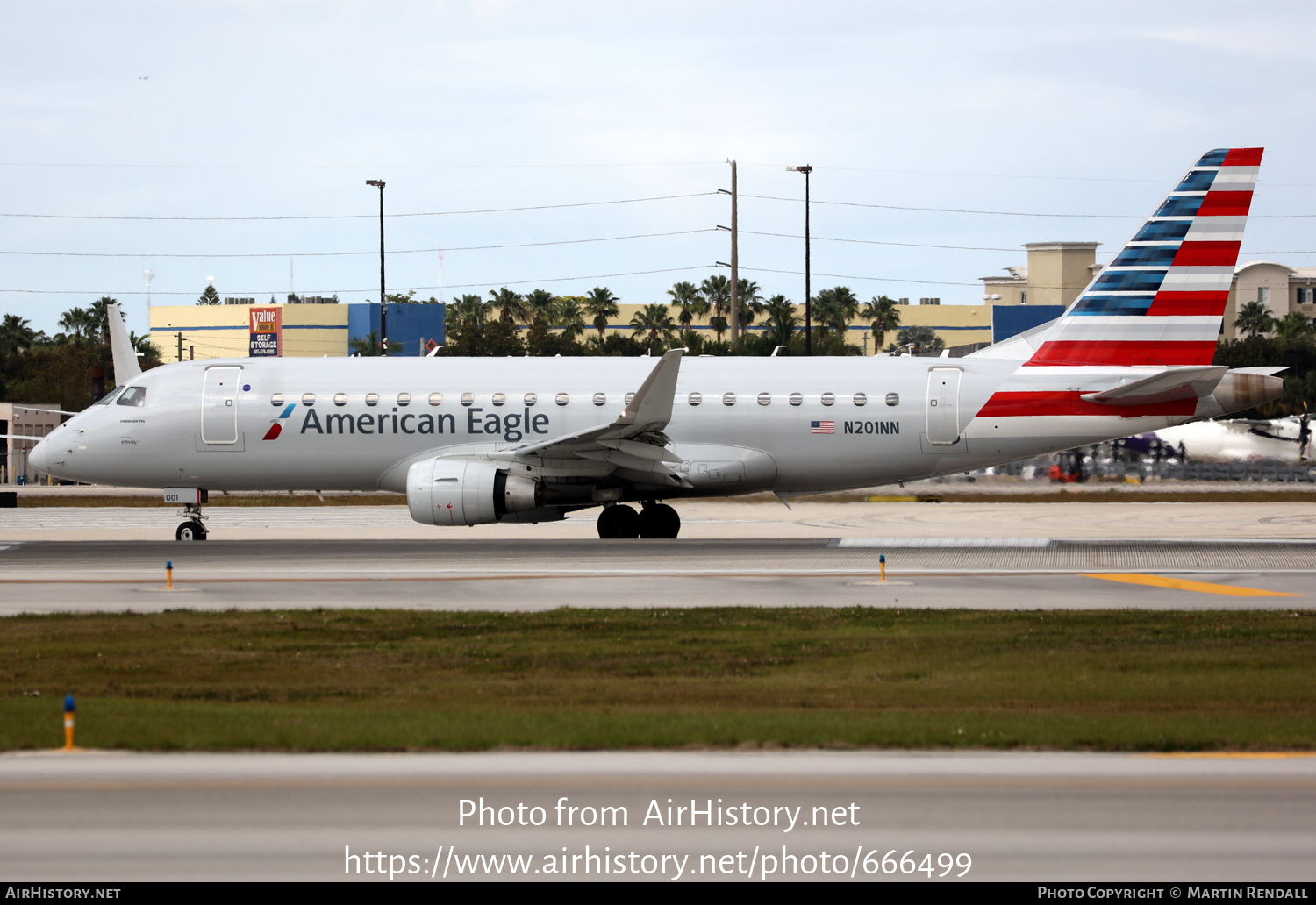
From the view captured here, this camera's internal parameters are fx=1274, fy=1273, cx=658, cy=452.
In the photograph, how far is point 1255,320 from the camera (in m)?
119

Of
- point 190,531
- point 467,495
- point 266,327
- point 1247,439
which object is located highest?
point 266,327

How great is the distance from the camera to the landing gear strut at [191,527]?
94.2 ft

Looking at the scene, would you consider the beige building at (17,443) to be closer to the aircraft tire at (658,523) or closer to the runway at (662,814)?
the aircraft tire at (658,523)

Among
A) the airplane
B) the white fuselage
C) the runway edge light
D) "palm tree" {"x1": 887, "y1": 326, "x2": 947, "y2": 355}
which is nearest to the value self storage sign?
the white fuselage

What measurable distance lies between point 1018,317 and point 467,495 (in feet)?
202

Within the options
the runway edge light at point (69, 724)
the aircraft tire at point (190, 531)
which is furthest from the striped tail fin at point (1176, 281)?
the runway edge light at point (69, 724)

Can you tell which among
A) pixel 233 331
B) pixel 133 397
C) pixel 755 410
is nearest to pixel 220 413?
pixel 133 397

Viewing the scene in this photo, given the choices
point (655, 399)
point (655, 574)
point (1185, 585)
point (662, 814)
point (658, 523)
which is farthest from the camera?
point (658, 523)

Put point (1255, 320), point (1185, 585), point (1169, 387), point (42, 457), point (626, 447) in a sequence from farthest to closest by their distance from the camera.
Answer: point (1255, 320) < point (42, 457) < point (626, 447) < point (1169, 387) < point (1185, 585)

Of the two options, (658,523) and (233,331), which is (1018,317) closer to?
(658,523)

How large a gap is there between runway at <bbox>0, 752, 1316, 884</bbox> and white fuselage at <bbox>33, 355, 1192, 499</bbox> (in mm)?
18417

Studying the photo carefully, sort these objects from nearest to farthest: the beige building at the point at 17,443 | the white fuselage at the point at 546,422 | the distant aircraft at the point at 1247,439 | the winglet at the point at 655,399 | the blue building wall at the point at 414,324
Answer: the winglet at the point at 655,399, the white fuselage at the point at 546,422, the distant aircraft at the point at 1247,439, the beige building at the point at 17,443, the blue building wall at the point at 414,324

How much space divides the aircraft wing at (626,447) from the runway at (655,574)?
1.56 metres

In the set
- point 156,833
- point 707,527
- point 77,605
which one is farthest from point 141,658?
point 707,527
